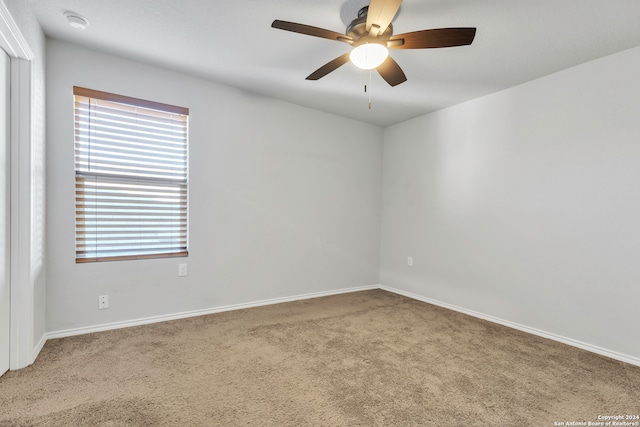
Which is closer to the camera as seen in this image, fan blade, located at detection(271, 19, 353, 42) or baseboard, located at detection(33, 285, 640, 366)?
fan blade, located at detection(271, 19, 353, 42)

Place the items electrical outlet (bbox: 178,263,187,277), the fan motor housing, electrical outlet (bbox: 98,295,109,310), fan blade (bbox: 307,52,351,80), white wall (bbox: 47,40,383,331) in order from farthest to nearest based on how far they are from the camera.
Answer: electrical outlet (bbox: 178,263,187,277)
electrical outlet (bbox: 98,295,109,310)
white wall (bbox: 47,40,383,331)
fan blade (bbox: 307,52,351,80)
the fan motor housing

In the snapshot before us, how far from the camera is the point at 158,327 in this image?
2.74m

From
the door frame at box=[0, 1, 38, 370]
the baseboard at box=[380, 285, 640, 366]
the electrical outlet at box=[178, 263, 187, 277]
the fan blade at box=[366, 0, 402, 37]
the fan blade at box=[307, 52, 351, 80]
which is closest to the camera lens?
the fan blade at box=[366, 0, 402, 37]

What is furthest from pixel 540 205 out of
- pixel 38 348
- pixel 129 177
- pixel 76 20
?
pixel 38 348

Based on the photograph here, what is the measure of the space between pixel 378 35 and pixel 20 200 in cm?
243

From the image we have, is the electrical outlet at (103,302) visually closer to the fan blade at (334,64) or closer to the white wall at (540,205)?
the fan blade at (334,64)

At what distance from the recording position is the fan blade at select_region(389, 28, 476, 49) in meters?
1.63

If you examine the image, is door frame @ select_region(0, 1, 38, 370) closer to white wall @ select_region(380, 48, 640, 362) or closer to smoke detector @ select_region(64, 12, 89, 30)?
smoke detector @ select_region(64, 12, 89, 30)

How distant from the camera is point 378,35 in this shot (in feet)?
5.77

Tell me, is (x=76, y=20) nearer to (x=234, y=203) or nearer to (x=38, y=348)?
(x=234, y=203)

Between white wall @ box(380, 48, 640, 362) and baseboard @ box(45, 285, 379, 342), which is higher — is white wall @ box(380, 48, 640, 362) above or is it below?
above

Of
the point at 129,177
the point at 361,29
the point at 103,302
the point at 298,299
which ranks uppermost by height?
the point at 361,29

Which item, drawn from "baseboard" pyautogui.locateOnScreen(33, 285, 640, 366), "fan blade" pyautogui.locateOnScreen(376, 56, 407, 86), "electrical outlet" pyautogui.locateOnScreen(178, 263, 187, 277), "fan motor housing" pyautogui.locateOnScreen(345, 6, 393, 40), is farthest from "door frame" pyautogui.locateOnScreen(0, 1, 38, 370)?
"fan blade" pyautogui.locateOnScreen(376, 56, 407, 86)

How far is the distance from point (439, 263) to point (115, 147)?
3.57m
